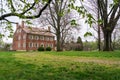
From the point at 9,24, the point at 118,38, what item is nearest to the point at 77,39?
the point at 118,38

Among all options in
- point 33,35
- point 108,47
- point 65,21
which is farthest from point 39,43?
point 108,47

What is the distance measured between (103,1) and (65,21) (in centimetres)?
1928

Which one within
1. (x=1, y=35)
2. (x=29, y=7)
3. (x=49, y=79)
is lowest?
(x=49, y=79)

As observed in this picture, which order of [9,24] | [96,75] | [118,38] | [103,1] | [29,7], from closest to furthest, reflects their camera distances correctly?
[96,75] < [29,7] < [9,24] < [103,1] < [118,38]

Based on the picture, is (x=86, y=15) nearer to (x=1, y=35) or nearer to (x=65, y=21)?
(x=1, y=35)

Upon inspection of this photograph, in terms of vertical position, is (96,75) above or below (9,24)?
below

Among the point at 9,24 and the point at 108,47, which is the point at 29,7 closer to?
the point at 9,24

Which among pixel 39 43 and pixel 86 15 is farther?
pixel 39 43

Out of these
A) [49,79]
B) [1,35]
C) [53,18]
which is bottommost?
[49,79]

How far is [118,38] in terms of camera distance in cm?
7481

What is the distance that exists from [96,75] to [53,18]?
35760mm

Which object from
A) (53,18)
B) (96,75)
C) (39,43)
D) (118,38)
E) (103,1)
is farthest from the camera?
(39,43)

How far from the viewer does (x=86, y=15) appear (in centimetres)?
897

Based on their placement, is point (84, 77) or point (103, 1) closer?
point (84, 77)
